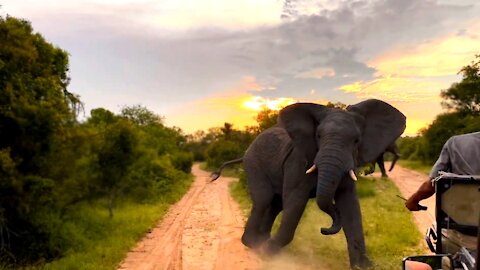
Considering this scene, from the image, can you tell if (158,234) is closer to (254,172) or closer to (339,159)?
(254,172)

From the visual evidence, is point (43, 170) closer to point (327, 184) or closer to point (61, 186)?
point (61, 186)

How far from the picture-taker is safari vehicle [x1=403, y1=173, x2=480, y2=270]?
9.44 feet

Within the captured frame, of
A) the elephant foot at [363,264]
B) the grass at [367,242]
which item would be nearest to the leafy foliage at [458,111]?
the grass at [367,242]

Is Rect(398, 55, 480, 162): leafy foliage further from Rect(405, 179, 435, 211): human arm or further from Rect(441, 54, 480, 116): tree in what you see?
Rect(405, 179, 435, 211): human arm

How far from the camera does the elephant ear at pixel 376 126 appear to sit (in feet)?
29.2

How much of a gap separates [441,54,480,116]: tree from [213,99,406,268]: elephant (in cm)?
2139

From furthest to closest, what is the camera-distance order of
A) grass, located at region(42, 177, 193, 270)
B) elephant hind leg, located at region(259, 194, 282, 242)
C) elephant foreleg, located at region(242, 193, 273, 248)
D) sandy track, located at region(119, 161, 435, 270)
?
elephant hind leg, located at region(259, 194, 282, 242) < elephant foreleg, located at region(242, 193, 273, 248) < grass, located at region(42, 177, 193, 270) < sandy track, located at region(119, 161, 435, 270)

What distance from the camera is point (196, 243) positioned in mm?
12031

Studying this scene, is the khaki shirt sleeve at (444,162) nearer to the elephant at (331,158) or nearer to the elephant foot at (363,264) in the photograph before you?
the elephant at (331,158)

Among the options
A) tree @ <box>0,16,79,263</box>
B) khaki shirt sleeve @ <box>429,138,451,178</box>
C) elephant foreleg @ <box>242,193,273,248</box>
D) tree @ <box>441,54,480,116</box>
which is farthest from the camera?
tree @ <box>441,54,480,116</box>

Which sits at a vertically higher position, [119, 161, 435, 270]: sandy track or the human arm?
the human arm

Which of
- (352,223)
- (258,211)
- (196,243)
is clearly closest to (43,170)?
(196,243)

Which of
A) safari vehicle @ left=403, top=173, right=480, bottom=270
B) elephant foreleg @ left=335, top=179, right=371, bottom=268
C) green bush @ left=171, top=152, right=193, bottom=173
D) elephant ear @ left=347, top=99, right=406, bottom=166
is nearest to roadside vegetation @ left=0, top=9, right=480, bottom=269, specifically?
elephant foreleg @ left=335, top=179, right=371, bottom=268

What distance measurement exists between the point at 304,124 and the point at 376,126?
1309 mm
